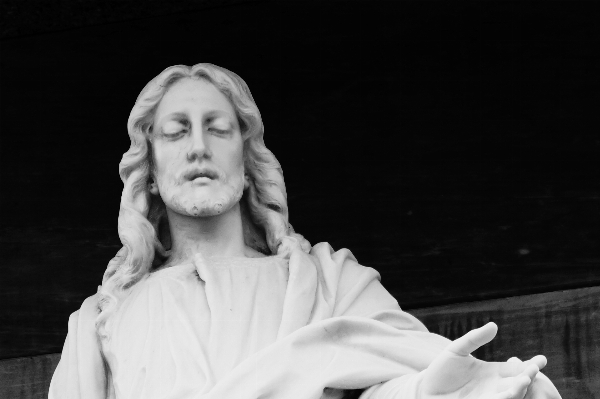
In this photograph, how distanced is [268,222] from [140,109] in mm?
474

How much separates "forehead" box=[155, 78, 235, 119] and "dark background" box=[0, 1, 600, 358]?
98cm

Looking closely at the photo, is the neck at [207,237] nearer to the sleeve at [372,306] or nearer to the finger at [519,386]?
the sleeve at [372,306]

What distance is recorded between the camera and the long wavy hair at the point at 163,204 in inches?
261

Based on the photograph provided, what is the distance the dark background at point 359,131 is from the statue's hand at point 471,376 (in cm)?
180

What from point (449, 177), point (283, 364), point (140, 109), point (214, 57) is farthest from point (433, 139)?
point (283, 364)

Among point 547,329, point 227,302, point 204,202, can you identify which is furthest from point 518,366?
point 547,329

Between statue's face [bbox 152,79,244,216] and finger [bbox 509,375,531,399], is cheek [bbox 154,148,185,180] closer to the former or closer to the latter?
statue's face [bbox 152,79,244,216]

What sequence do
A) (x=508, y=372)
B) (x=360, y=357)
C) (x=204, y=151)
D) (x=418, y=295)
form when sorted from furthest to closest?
(x=418, y=295) < (x=204, y=151) < (x=360, y=357) < (x=508, y=372)

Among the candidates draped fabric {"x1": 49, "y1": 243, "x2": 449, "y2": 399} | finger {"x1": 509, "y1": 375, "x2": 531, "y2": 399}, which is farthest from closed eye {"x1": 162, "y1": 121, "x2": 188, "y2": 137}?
finger {"x1": 509, "y1": 375, "x2": 531, "y2": 399}

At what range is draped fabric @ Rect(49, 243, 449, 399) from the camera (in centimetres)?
600

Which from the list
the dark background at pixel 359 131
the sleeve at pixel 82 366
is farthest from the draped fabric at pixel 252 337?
the dark background at pixel 359 131

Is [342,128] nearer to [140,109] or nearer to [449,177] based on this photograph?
[449,177]

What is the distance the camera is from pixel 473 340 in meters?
5.50

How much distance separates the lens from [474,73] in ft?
25.1
